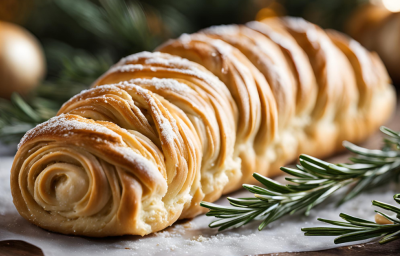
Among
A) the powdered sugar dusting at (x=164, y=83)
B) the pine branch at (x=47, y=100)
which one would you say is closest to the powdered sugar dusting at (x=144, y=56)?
the powdered sugar dusting at (x=164, y=83)

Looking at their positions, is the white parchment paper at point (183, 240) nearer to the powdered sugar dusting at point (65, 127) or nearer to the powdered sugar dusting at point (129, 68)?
the powdered sugar dusting at point (65, 127)

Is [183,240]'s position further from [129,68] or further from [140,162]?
[129,68]

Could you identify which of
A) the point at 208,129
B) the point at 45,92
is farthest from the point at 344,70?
the point at 45,92

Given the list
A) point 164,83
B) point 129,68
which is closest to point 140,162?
point 164,83

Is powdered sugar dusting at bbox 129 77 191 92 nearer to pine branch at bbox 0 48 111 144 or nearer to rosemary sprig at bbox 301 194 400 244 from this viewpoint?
rosemary sprig at bbox 301 194 400 244

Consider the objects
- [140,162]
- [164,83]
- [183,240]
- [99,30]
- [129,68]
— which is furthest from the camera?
[99,30]

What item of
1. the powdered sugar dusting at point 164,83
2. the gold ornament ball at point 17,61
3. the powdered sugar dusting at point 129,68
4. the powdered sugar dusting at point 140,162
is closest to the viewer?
the powdered sugar dusting at point 140,162
